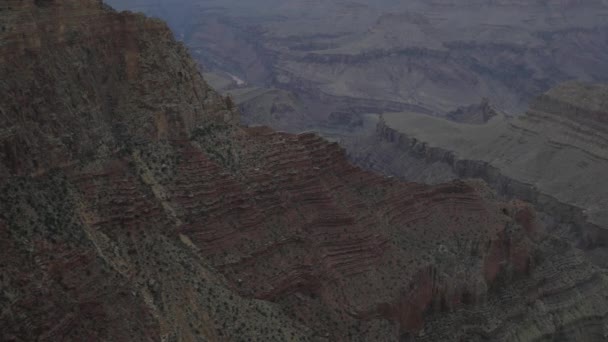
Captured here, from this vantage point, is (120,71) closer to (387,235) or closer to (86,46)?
(86,46)

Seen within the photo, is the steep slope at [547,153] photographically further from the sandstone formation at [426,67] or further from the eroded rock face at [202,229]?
the sandstone formation at [426,67]

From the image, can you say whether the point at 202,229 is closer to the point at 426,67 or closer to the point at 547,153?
the point at 547,153

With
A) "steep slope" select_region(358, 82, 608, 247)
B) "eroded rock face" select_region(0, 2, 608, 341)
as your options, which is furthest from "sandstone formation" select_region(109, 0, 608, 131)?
"eroded rock face" select_region(0, 2, 608, 341)

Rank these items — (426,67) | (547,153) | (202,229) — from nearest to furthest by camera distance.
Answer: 1. (202,229)
2. (547,153)
3. (426,67)

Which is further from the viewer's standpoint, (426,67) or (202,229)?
(426,67)

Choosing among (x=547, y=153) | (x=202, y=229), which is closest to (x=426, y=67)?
(x=547, y=153)

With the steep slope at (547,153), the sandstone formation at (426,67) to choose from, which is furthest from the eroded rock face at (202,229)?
the sandstone formation at (426,67)

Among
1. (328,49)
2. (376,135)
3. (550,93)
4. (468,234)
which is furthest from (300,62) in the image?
(468,234)

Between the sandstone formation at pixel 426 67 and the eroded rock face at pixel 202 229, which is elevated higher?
the eroded rock face at pixel 202 229
